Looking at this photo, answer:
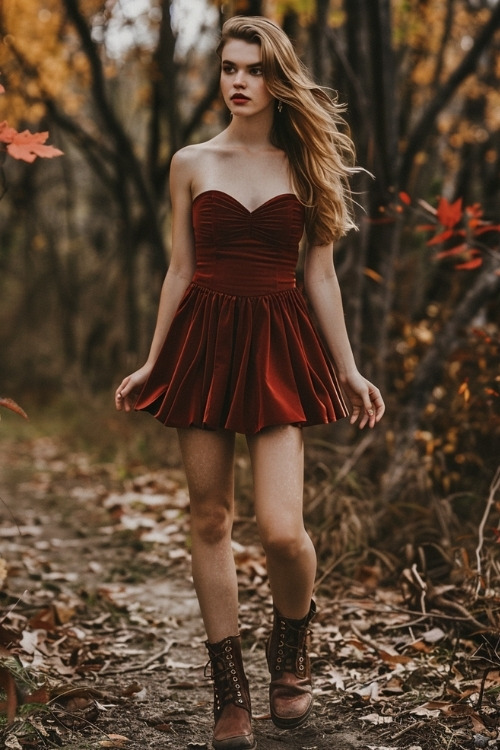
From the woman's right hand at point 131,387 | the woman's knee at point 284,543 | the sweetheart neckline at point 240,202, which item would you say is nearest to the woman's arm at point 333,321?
the sweetheart neckline at point 240,202

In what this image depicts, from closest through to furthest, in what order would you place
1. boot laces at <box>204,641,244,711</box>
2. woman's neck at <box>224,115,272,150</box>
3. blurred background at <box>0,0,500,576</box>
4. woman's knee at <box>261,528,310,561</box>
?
woman's knee at <box>261,528,310,561</box>, boot laces at <box>204,641,244,711</box>, woman's neck at <box>224,115,272,150</box>, blurred background at <box>0,0,500,576</box>

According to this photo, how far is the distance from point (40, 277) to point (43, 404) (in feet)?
7.96

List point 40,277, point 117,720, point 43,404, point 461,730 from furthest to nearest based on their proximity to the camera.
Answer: point 40,277, point 43,404, point 117,720, point 461,730

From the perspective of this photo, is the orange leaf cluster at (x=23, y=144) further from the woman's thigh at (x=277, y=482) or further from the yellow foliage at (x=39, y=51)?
the yellow foliage at (x=39, y=51)

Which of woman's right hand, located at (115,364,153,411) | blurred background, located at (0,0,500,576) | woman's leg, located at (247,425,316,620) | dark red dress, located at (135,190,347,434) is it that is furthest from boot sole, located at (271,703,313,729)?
blurred background, located at (0,0,500,576)

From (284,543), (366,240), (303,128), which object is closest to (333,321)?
(303,128)

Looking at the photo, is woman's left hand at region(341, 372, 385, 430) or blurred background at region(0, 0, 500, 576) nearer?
woman's left hand at region(341, 372, 385, 430)

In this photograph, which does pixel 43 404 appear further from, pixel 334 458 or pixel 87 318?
pixel 334 458

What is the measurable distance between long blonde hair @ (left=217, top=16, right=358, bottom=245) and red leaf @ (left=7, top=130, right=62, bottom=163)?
2.24 ft

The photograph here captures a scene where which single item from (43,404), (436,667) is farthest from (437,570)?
(43,404)

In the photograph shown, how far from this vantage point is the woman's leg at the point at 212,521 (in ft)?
9.27

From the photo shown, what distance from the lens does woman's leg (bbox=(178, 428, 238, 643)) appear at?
2.83 metres

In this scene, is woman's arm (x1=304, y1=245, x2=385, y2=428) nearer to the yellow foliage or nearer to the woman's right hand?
the woman's right hand

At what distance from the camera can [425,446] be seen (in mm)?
5176
